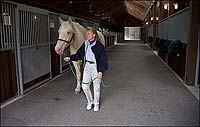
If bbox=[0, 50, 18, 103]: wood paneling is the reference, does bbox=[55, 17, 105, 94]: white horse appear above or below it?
above

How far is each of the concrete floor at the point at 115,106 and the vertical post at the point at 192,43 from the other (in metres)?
0.31

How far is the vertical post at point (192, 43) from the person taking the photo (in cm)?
466

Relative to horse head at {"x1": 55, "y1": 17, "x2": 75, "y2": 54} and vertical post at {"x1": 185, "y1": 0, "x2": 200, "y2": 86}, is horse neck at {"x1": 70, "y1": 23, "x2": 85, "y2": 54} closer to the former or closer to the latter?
horse head at {"x1": 55, "y1": 17, "x2": 75, "y2": 54}

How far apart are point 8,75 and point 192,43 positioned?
12.7 feet

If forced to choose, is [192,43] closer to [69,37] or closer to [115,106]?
[115,106]

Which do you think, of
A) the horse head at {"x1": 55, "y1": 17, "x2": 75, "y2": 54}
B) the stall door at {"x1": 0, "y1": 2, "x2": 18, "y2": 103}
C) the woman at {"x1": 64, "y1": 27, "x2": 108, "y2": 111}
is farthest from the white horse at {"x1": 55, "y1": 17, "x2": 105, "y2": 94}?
the stall door at {"x1": 0, "y1": 2, "x2": 18, "y2": 103}

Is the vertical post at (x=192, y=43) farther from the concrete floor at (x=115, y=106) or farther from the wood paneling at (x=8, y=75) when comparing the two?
the wood paneling at (x=8, y=75)

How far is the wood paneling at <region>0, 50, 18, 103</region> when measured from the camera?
3.74 m

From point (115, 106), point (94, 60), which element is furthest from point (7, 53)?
point (115, 106)

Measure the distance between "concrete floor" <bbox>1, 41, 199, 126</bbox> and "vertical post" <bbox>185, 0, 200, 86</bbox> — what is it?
1.01ft

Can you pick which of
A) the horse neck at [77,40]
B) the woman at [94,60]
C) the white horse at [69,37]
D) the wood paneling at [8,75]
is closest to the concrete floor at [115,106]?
the wood paneling at [8,75]

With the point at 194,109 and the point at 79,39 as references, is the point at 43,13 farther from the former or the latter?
the point at 194,109

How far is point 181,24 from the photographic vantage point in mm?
5770

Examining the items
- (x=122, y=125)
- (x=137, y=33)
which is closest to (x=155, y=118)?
(x=122, y=125)
